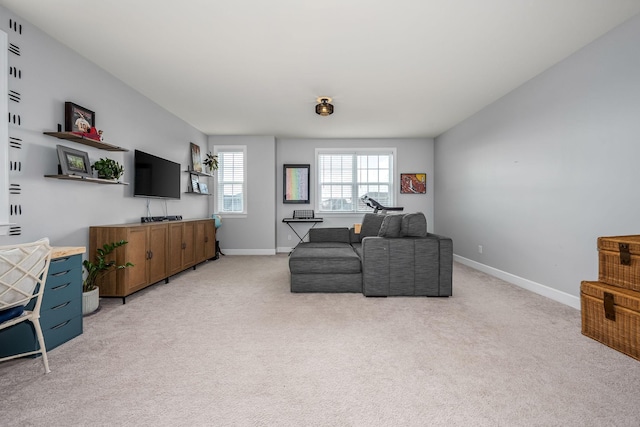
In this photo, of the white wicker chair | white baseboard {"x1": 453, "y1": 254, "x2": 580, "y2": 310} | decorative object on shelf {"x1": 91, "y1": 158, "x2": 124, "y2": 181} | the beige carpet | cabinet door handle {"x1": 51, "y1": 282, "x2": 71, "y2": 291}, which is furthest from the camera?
decorative object on shelf {"x1": 91, "y1": 158, "x2": 124, "y2": 181}

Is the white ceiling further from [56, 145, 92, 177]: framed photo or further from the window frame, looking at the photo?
the window frame

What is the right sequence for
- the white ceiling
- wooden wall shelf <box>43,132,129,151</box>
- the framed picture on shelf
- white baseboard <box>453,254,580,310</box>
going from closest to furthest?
1. the white ceiling
2. wooden wall shelf <box>43,132,129,151</box>
3. white baseboard <box>453,254,580,310</box>
4. the framed picture on shelf

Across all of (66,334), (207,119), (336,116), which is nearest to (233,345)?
(66,334)

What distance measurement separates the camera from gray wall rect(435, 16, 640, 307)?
250 centimetres

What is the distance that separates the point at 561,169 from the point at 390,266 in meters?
2.08

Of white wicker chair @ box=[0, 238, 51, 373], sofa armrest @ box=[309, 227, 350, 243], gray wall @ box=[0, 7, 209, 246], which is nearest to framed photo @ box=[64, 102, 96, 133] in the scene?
gray wall @ box=[0, 7, 209, 246]

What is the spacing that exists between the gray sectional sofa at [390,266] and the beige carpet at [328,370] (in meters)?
0.34

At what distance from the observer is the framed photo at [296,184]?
6574 millimetres

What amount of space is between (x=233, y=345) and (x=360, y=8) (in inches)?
107

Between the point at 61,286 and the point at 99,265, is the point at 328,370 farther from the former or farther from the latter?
the point at 99,265

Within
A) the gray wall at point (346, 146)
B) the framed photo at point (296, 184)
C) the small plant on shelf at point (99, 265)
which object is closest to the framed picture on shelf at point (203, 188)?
the gray wall at point (346, 146)

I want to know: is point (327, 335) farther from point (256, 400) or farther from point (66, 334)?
point (66, 334)

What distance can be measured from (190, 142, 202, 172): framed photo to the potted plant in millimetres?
2802

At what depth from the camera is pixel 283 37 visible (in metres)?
2.69
